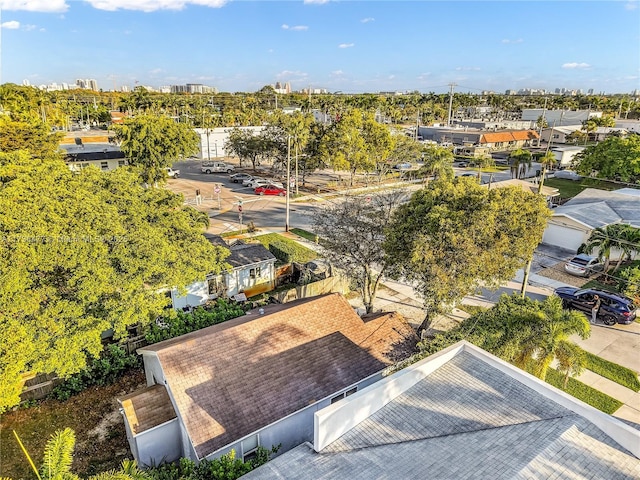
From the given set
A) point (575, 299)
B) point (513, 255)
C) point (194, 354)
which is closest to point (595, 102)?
point (575, 299)

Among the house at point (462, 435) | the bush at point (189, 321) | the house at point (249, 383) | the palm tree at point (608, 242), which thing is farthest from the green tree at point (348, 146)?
the house at point (462, 435)

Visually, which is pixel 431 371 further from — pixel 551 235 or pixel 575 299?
pixel 551 235

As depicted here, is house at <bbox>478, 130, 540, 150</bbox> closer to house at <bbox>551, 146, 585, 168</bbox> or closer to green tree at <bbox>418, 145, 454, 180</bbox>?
house at <bbox>551, 146, 585, 168</bbox>

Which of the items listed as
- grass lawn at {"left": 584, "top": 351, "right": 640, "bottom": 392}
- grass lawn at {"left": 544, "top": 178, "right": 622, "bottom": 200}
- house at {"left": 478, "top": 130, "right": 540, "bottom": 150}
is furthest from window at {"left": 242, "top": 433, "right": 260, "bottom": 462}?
house at {"left": 478, "top": 130, "right": 540, "bottom": 150}

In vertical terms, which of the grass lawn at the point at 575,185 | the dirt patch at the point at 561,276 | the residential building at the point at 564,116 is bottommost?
the dirt patch at the point at 561,276

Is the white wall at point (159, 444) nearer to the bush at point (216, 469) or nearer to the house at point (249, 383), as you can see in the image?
the house at point (249, 383)

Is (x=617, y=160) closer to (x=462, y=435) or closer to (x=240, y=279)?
(x=240, y=279)
